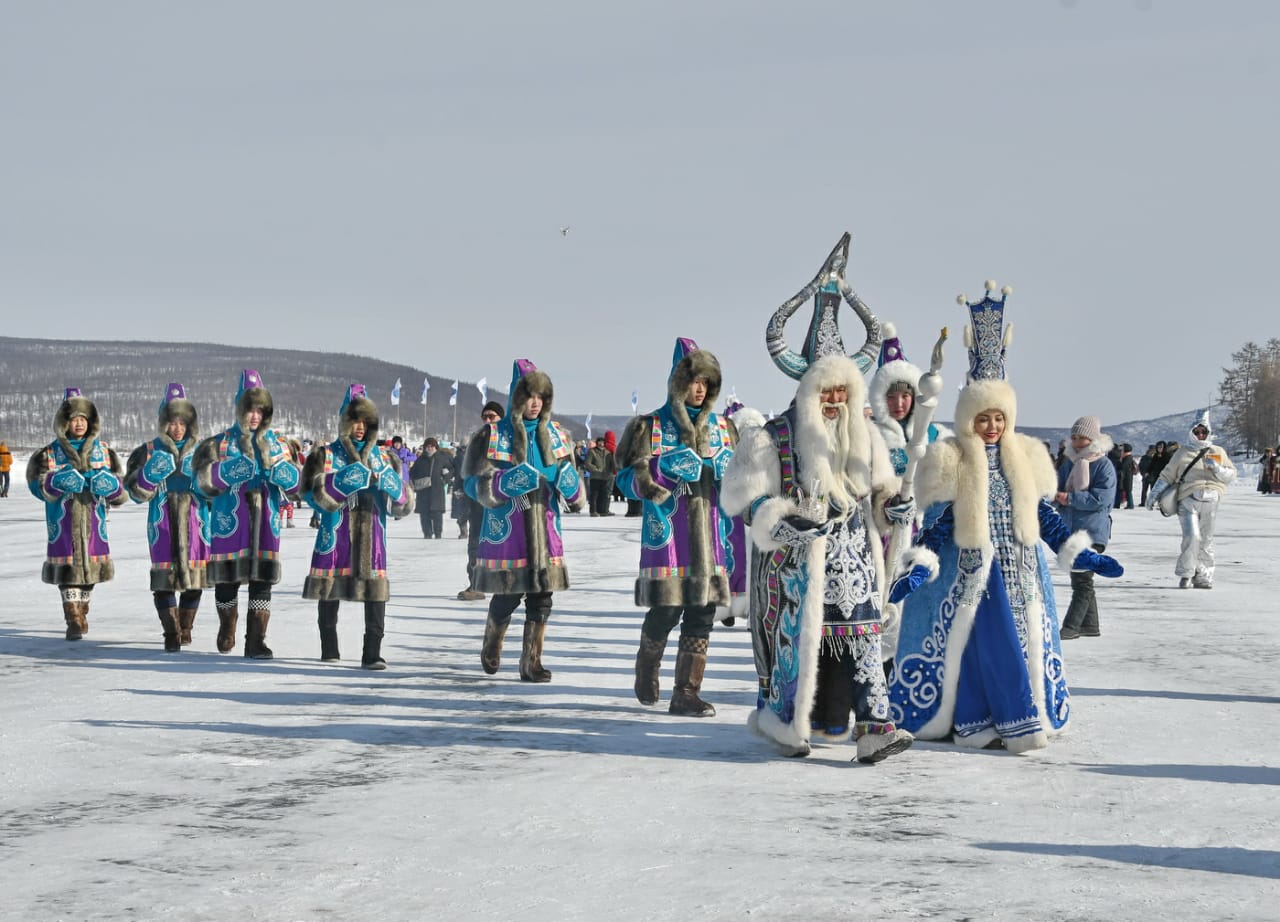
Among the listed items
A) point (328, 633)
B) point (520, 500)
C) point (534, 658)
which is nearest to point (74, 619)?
point (328, 633)

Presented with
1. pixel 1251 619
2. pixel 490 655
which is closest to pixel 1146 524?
pixel 1251 619

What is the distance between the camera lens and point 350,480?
10.7 meters

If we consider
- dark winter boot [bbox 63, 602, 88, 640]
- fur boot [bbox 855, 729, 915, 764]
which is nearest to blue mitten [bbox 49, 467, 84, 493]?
dark winter boot [bbox 63, 602, 88, 640]

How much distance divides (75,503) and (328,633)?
2.71 meters

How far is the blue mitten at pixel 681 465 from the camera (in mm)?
8664

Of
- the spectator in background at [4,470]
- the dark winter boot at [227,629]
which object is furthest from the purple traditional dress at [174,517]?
the spectator in background at [4,470]

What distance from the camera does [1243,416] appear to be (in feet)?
425

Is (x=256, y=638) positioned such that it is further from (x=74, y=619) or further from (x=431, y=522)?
(x=431, y=522)

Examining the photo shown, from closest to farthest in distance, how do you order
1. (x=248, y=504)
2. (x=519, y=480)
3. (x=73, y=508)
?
1. (x=519, y=480)
2. (x=248, y=504)
3. (x=73, y=508)

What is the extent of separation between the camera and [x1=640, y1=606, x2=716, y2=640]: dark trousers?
28.9ft

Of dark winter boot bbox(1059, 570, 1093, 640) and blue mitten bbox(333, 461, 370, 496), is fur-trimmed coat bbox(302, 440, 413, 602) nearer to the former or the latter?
blue mitten bbox(333, 461, 370, 496)

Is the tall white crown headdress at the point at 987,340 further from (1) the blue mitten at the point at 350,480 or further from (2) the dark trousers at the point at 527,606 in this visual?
(1) the blue mitten at the point at 350,480

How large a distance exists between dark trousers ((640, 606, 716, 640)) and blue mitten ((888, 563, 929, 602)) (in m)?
1.26

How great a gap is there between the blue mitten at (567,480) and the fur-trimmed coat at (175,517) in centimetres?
313
